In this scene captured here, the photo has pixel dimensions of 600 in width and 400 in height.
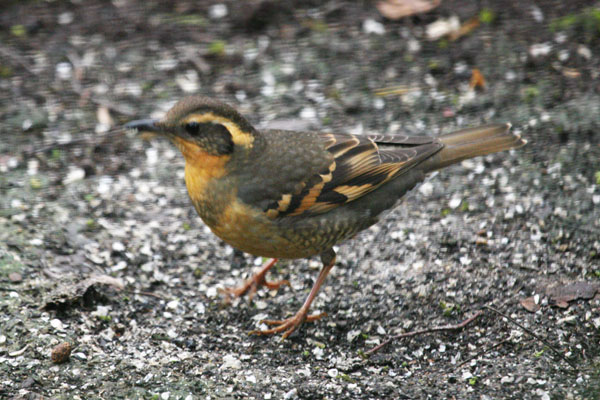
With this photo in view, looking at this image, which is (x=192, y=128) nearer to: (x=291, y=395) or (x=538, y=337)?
(x=291, y=395)

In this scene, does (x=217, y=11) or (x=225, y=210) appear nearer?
(x=225, y=210)

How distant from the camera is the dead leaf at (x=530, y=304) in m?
4.68

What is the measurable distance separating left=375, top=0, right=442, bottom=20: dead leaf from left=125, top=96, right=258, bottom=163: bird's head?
3.99m

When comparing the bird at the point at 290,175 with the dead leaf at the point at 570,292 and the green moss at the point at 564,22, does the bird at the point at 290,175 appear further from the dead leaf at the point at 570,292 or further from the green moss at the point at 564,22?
the green moss at the point at 564,22

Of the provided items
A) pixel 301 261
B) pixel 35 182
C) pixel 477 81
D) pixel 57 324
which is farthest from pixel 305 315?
pixel 477 81

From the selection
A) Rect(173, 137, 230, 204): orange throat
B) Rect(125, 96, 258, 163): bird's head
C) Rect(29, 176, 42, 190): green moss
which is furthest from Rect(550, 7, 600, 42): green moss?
Rect(29, 176, 42, 190): green moss

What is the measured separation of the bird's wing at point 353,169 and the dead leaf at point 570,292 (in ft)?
4.16

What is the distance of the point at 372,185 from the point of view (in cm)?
504

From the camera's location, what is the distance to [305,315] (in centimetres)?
496

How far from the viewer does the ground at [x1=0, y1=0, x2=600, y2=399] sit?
4.34 m

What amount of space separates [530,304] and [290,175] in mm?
1763

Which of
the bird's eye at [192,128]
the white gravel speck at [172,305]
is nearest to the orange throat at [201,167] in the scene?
the bird's eye at [192,128]

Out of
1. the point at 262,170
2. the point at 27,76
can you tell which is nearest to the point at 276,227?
the point at 262,170

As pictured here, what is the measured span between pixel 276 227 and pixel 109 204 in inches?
74.9
